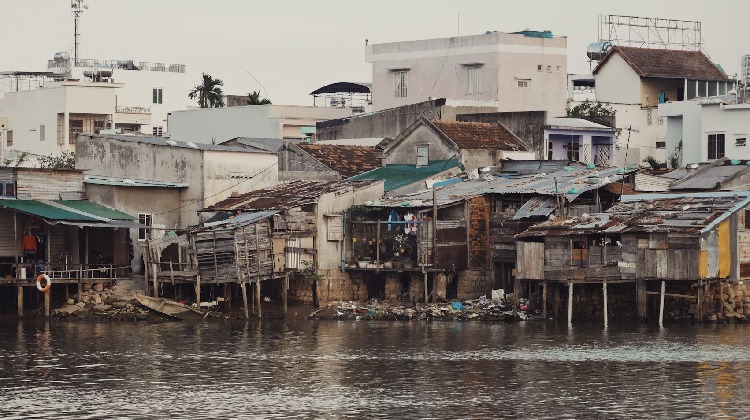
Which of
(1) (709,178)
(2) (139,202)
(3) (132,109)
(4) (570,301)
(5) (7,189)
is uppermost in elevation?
(3) (132,109)

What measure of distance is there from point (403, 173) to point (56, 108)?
26536 millimetres

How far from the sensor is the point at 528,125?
6538 cm

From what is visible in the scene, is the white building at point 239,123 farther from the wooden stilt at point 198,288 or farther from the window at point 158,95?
the wooden stilt at point 198,288

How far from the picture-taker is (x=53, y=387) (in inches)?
1483

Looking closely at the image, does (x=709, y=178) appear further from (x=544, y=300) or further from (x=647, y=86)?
(x=647, y=86)

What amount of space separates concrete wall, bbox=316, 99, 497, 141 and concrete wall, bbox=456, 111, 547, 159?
10.5 ft

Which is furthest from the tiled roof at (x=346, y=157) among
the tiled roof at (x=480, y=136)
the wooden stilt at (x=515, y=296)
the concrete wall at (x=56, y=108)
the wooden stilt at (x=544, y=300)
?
the concrete wall at (x=56, y=108)

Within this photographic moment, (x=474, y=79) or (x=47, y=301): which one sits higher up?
(x=474, y=79)

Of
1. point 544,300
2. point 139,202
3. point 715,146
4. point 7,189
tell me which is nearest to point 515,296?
point 544,300

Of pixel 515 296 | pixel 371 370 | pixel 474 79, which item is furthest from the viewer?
pixel 474 79

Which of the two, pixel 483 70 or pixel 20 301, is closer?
pixel 20 301

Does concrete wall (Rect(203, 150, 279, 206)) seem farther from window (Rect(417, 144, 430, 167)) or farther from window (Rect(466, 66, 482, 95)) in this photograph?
window (Rect(466, 66, 482, 95))

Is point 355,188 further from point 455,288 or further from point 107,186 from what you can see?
point 107,186

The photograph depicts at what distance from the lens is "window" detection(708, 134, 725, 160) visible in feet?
213
